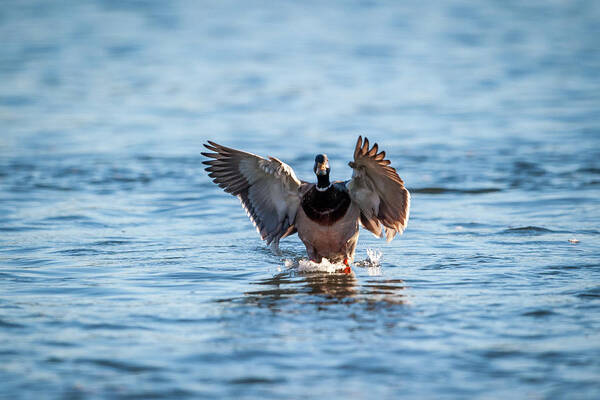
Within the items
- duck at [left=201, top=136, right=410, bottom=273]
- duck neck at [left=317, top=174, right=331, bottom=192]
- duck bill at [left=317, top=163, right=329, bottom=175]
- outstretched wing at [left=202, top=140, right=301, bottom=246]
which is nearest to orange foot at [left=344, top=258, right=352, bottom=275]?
duck at [left=201, top=136, right=410, bottom=273]

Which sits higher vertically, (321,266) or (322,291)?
(321,266)

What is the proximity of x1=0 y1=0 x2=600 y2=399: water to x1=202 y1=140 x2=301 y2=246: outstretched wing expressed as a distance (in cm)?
40

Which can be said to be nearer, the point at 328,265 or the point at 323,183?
the point at 323,183

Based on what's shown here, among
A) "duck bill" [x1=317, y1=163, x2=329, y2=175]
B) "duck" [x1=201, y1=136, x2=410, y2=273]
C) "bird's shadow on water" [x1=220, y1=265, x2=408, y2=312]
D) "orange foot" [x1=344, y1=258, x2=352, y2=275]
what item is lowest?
"bird's shadow on water" [x1=220, y1=265, x2=408, y2=312]

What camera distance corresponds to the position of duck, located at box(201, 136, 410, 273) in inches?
280

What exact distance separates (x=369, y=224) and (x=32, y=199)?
5303mm

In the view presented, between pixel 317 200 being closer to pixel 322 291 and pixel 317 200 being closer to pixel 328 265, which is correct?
pixel 328 265

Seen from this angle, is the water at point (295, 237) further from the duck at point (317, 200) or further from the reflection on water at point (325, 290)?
the duck at point (317, 200)

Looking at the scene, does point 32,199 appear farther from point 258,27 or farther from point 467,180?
point 258,27

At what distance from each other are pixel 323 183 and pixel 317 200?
0.17 meters

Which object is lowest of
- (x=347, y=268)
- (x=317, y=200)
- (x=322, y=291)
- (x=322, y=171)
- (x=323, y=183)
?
(x=322, y=291)

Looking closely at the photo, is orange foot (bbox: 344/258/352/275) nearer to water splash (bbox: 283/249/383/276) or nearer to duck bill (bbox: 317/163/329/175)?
water splash (bbox: 283/249/383/276)

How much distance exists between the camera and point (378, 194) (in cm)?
721

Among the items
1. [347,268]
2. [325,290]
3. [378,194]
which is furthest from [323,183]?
[325,290]
